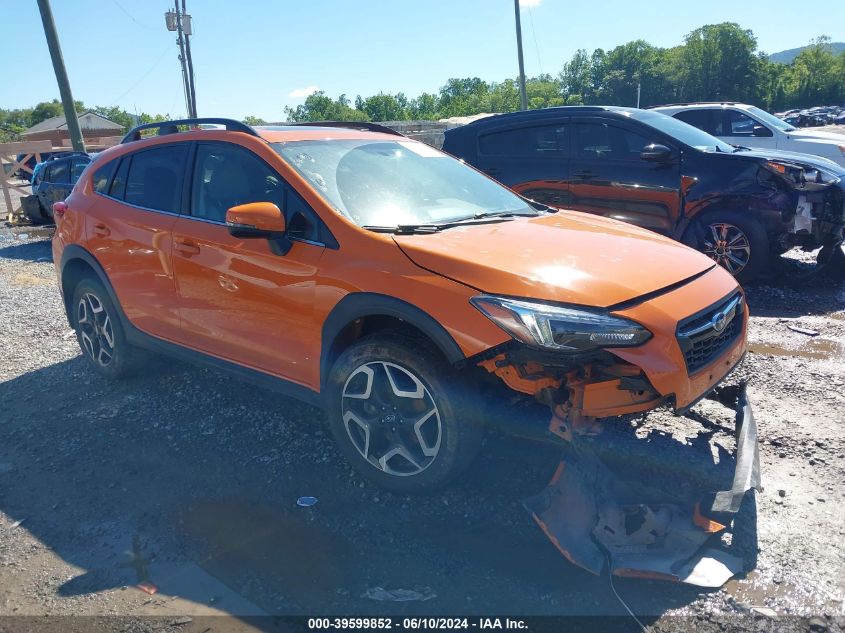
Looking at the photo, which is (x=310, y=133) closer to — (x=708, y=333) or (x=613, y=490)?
(x=708, y=333)

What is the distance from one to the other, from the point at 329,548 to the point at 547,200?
587 centimetres

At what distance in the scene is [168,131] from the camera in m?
4.78

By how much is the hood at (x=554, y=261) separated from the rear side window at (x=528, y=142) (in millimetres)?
4457

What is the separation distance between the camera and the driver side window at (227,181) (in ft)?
12.2

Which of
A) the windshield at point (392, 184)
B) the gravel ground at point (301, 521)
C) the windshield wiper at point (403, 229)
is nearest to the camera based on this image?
the gravel ground at point (301, 521)

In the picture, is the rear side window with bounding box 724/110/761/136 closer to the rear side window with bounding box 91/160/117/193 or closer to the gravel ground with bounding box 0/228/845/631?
the gravel ground with bounding box 0/228/845/631

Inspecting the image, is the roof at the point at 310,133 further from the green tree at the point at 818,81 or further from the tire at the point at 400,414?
the green tree at the point at 818,81

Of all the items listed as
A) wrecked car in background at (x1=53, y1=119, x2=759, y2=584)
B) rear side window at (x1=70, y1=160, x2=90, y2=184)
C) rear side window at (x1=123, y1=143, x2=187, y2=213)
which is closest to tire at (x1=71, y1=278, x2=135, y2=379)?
wrecked car in background at (x1=53, y1=119, x2=759, y2=584)

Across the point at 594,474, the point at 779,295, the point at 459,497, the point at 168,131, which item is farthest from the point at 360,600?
the point at 779,295

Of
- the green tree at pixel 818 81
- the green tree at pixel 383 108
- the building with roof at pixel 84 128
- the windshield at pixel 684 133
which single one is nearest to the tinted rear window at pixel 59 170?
the windshield at pixel 684 133

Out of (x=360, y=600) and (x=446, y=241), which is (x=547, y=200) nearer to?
(x=446, y=241)

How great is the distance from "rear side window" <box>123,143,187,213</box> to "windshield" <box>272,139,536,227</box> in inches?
35.7

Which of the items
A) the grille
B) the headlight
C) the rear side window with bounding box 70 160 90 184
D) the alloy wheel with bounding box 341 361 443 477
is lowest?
the alloy wheel with bounding box 341 361 443 477

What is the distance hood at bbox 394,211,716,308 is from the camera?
9.21ft
